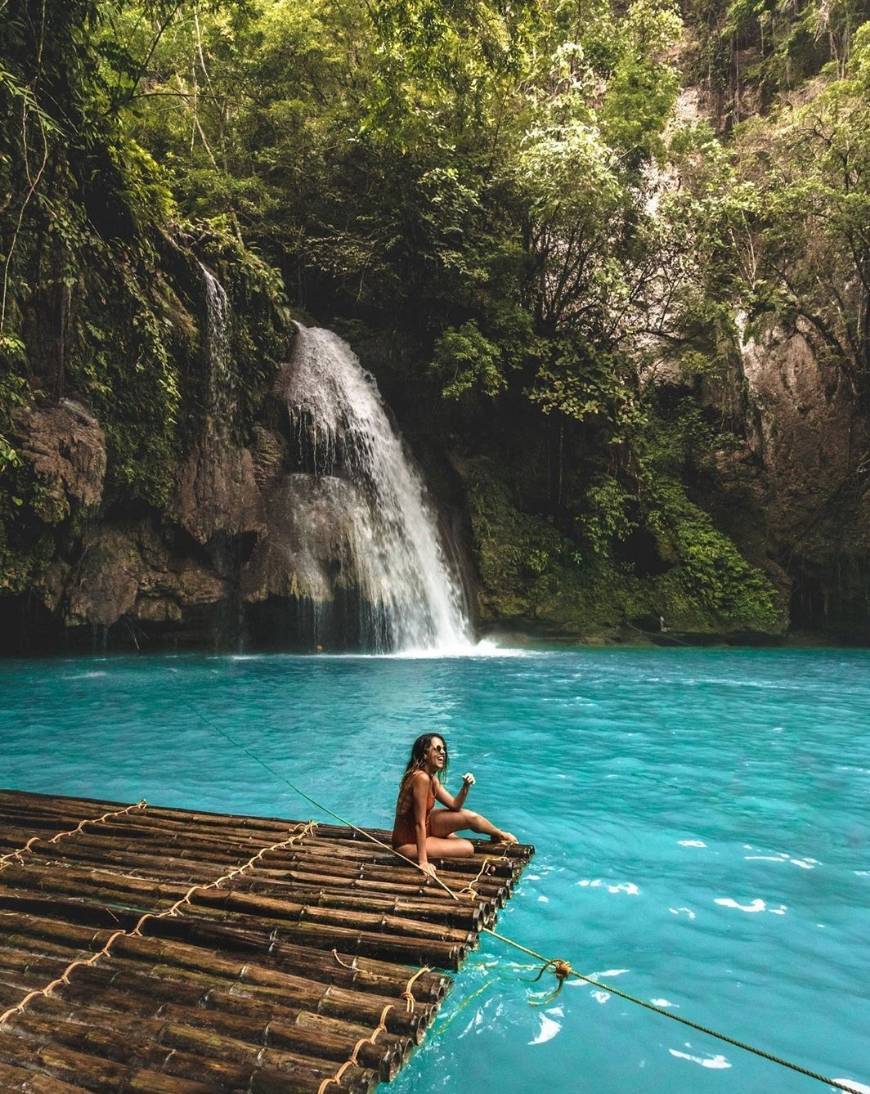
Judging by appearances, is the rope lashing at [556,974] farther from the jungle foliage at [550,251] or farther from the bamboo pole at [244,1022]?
the jungle foliage at [550,251]

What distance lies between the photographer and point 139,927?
2.71m

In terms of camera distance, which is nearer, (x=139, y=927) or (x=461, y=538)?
(x=139, y=927)

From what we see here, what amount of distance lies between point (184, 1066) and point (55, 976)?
2.22 ft

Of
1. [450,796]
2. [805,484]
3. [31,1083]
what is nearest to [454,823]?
[450,796]

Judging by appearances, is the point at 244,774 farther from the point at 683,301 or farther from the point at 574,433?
the point at 683,301

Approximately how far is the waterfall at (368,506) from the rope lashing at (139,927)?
981cm

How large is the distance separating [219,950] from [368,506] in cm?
1194

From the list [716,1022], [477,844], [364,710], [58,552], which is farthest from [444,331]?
[716,1022]

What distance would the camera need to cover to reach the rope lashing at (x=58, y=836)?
10.8ft

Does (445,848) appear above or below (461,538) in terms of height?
below

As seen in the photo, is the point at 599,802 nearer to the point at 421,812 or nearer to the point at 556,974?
the point at 421,812

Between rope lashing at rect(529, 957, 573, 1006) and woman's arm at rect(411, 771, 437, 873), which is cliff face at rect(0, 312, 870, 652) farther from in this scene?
rope lashing at rect(529, 957, 573, 1006)

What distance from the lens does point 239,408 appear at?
45.5 ft

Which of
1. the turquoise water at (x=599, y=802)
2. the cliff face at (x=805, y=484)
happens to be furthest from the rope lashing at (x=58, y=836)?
the cliff face at (x=805, y=484)
